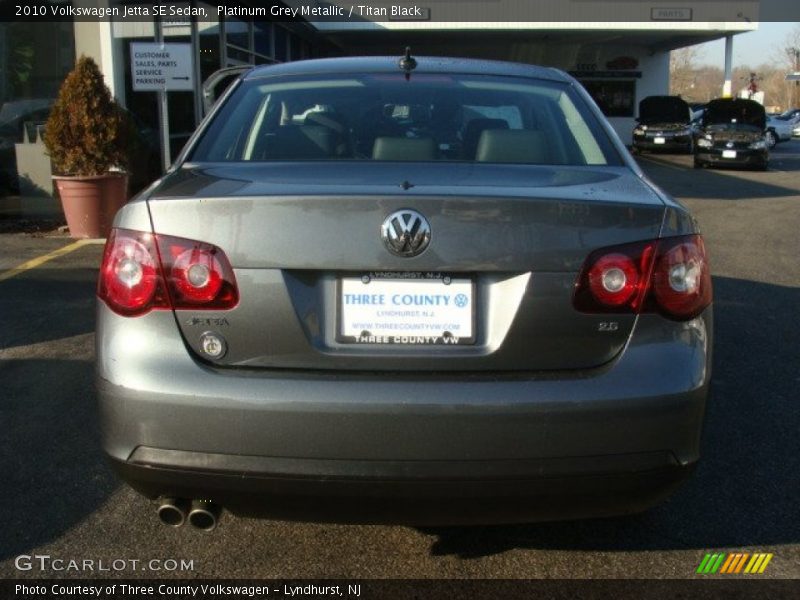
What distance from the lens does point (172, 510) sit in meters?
2.51

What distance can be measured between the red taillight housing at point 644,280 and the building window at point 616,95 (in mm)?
35330

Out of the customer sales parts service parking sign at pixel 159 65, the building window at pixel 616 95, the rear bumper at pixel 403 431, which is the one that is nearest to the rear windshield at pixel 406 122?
the rear bumper at pixel 403 431

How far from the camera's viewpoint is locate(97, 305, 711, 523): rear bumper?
2262mm

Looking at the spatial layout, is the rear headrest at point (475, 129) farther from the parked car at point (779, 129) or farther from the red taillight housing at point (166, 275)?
the parked car at point (779, 129)

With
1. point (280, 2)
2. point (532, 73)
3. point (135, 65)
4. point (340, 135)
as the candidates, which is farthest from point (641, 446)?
point (280, 2)

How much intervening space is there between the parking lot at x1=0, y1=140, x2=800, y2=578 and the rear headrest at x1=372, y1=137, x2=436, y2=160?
133cm

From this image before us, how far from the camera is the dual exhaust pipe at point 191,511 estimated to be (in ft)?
8.19

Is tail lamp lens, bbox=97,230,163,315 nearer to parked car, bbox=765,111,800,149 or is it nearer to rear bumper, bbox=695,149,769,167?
rear bumper, bbox=695,149,769,167

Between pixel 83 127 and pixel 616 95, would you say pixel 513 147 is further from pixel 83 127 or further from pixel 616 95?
pixel 616 95

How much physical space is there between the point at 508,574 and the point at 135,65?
8392 millimetres

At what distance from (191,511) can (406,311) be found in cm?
88

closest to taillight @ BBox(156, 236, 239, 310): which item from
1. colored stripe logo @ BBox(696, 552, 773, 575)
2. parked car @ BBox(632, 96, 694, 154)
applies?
colored stripe logo @ BBox(696, 552, 773, 575)

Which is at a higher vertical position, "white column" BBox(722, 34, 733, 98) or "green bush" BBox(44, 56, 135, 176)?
"white column" BBox(722, 34, 733, 98)

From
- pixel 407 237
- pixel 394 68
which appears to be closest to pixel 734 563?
pixel 407 237
